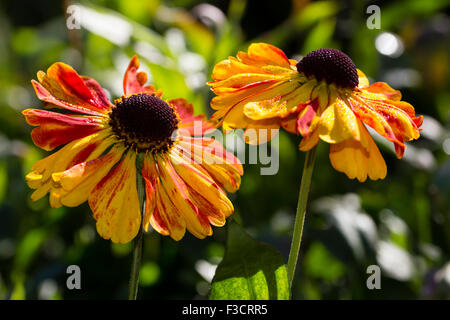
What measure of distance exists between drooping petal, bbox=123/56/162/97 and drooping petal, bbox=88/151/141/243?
0.55ft

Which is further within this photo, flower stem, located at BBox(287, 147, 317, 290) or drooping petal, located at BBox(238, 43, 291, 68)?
drooping petal, located at BBox(238, 43, 291, 68)

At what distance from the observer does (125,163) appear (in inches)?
30.1

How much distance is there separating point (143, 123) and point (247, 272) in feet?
0.80

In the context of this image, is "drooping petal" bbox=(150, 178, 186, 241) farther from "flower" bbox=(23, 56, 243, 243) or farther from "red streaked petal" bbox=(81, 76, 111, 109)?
"red streaked petal" bbox=(81, 76, 111, 109)

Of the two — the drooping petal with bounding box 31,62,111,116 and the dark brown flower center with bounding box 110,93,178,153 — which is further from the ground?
the drooping petal with bounding box 31,62,111,116

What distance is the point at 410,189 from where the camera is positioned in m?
1.65

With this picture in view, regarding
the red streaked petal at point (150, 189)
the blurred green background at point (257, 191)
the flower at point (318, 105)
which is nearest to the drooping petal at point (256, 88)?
the flower at point (318, 105)

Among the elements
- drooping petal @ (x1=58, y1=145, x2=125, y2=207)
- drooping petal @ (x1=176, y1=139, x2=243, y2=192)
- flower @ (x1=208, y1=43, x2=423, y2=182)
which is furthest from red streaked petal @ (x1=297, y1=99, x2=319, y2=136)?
drooping petal @ (x1=58, y1=145, x2=125, y2=207)

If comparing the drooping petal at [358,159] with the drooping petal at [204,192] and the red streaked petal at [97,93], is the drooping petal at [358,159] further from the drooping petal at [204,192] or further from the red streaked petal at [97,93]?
the red streaked petal at [97,93]

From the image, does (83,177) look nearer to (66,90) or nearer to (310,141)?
(66,90)

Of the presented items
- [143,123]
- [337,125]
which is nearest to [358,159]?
[337,125]

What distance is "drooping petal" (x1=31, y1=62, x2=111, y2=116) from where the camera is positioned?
2.51 ft

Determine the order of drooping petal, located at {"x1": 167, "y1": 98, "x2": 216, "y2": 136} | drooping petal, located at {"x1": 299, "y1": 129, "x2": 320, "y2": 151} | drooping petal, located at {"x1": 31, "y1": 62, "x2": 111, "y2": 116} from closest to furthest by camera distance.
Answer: drooping petal, located at {"x1": 299, "y1": 129, "x2": 320, "y2": 151} < drooping petal, located at {"x1": 31, "y1": 62, "x2": 111, "y2": 116} < drooping petal, located at {"x1": 167, "y1": 98, "x2": 216, "y2": 136}

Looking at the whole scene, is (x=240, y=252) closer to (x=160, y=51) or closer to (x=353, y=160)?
(x=353, y=160)
